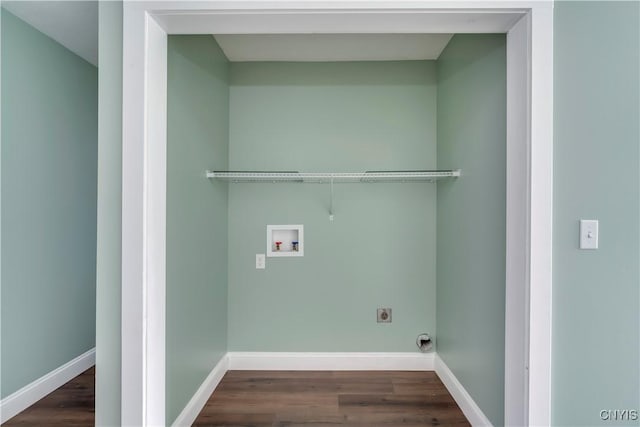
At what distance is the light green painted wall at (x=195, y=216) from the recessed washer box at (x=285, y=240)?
1.16 feet

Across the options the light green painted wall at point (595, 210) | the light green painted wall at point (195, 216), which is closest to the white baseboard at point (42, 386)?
the light green painted wall at point (195, 216)

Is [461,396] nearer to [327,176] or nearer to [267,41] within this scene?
[327,176]

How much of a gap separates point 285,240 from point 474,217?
1380 mm

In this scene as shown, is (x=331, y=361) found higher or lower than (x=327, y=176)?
lower

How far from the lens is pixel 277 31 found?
4.75 ft

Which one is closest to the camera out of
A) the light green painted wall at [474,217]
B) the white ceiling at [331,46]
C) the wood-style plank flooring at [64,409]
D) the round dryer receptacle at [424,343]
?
the light green painted wall at [474,217]

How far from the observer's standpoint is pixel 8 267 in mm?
1959

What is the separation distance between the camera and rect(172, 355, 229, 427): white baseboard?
1.81 m

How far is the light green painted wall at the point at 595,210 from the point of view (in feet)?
4.20

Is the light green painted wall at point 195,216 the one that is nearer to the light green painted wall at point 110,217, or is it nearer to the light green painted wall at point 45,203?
the light green painted wall at point 110,217

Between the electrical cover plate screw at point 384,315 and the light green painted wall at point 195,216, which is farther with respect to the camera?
the electrical cover plate screw at point 384,315

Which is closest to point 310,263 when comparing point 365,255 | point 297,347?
point 365,255

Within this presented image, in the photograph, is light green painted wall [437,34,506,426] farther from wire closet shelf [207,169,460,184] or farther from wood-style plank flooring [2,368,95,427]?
wood-style plank flooring [2,368,95,427]

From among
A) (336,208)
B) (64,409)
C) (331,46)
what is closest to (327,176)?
(336,208)
